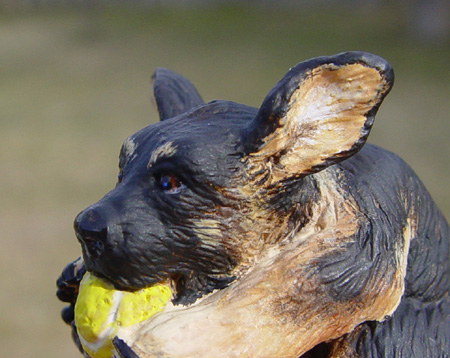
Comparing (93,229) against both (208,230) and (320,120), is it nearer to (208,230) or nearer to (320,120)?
(208,230)

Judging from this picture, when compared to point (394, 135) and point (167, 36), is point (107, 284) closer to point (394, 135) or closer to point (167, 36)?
point (394, 135)

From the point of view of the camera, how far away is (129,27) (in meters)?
5.76

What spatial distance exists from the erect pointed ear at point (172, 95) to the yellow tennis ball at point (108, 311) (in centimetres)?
22

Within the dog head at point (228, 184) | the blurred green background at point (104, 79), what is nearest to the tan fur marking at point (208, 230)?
the dog head at point (228, 184)

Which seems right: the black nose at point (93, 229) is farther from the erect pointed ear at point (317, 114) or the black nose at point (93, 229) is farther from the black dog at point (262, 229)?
the erect pointed ear at point (317, 114)

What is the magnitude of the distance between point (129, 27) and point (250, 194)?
5557 millimetres

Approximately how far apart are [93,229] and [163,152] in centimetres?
9

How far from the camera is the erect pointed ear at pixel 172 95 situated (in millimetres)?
665

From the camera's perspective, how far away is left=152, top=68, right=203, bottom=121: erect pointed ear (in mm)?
665

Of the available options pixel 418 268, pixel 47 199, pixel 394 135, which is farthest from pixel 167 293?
pixel 394 135

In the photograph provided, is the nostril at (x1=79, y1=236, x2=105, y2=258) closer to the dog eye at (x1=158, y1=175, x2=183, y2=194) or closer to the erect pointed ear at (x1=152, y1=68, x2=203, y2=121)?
the dog eye at (x1=158, y1=175, x2=183, y2=194)

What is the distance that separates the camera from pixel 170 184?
0.49 metres

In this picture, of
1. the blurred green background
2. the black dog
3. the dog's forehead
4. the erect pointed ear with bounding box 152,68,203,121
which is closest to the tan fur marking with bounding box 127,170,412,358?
the black dog

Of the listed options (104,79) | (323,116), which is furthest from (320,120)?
(104,79)
